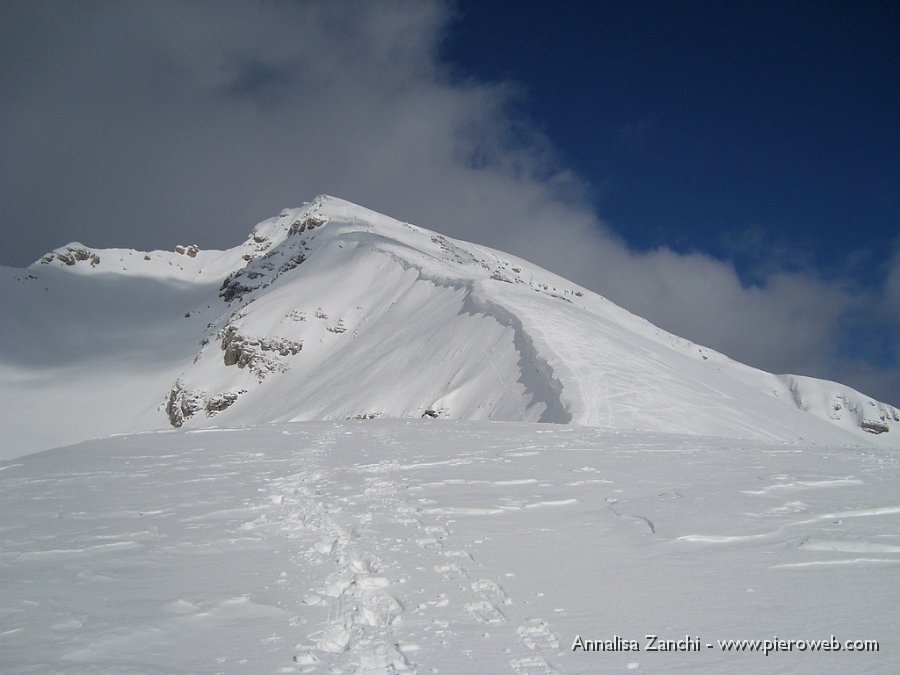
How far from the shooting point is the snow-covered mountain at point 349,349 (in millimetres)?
19984

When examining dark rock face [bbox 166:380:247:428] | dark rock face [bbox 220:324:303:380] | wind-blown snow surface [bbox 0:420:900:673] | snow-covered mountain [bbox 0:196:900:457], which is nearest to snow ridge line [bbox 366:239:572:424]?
snow-covered mountain [bbox 0:196:900:457]

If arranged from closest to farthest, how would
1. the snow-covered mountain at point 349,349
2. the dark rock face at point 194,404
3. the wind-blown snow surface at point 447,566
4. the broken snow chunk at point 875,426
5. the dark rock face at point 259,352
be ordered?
the wind-blown snow surface at point 447,566 < the snow-covered mountain at point 349,349 < the dark rock face at point 194,404 < the dark rock face at point 259,352 < the broken snow chunk at point 875,426

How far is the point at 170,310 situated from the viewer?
3024 inches

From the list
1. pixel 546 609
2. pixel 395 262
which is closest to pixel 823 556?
pixel 546 609

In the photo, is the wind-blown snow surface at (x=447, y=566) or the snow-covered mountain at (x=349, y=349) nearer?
the wind-blown snow surface at (x=447, y=566)

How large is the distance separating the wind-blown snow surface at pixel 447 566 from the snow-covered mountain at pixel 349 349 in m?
8.84

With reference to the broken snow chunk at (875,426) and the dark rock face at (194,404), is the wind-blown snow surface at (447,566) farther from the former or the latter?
the broken snow chunk at (875,426)

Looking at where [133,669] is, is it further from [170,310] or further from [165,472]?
[170,310]

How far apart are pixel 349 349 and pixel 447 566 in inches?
1415

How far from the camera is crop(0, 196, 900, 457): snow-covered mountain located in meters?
20.0

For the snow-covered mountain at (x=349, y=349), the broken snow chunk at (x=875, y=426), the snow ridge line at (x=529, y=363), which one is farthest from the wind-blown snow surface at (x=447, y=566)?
the broken snow chunk at (x=875, y=426)

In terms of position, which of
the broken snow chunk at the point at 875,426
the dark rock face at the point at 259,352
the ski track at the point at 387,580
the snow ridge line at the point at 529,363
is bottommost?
the ski track at the point at 387,580

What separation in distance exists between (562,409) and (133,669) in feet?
48.1

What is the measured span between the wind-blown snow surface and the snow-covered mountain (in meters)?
8.84
